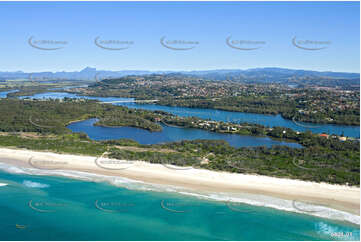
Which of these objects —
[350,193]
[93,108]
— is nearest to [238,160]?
[350,193]

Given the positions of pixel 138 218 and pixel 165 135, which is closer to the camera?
pixel 138 218

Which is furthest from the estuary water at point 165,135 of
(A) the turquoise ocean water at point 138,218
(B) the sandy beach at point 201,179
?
(A) the turquoise ocean water at point 138,218

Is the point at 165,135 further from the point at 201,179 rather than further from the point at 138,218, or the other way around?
the point at 138,218

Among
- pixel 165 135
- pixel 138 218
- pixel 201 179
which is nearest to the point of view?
pixel 138 218

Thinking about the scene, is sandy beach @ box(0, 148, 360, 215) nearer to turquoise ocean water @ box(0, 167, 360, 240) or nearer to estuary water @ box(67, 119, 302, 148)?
turquoise ocean water @ box(0, 167, 360, 240)

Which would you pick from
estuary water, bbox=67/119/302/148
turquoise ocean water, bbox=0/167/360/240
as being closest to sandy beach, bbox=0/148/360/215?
turquoise ocean water, bbox=0/167/360/240

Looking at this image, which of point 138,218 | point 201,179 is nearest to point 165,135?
point 201,179

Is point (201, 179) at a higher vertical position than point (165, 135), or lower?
lower
